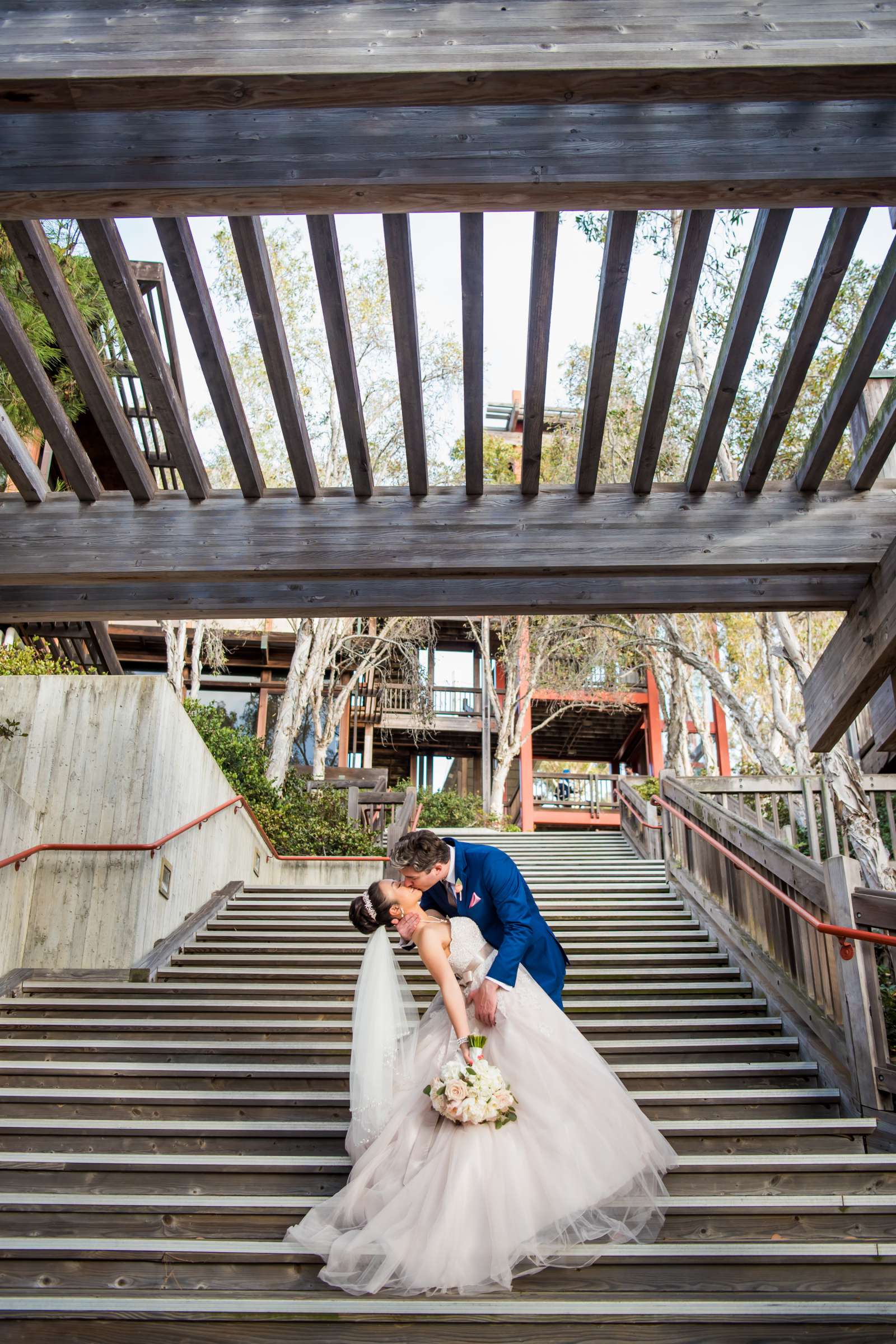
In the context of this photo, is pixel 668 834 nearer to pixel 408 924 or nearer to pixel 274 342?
pixel 408 924

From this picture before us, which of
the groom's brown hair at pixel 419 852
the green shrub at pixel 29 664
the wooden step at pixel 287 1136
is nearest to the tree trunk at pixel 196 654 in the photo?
the green shrub at pixel 29 664

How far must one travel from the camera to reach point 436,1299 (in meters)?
3.56

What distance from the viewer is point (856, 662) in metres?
5.70

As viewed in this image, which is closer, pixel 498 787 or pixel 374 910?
pixel 374 910

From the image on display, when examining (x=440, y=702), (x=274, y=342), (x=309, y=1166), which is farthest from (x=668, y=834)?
(x=440, y=702)

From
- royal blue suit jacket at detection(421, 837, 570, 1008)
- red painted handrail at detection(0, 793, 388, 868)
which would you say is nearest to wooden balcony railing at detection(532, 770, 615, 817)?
red painted handrail at detection(0, 793, 388, 868)

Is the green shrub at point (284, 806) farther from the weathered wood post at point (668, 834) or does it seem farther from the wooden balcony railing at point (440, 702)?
the wooden balcony railing at point (440, 702)

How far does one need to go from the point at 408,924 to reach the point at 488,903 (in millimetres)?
378

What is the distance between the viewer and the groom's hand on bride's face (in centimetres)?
426

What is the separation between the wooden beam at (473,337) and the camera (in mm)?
4578

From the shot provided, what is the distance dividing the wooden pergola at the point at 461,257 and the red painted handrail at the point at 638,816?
8274 millimetres

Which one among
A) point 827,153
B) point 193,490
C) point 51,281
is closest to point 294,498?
point 193,490

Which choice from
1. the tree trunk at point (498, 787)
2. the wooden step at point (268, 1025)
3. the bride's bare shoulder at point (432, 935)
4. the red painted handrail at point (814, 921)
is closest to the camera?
the bride's bare shoulder at point (432, 935)

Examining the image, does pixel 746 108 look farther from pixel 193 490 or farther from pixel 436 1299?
pixel 436 1299
